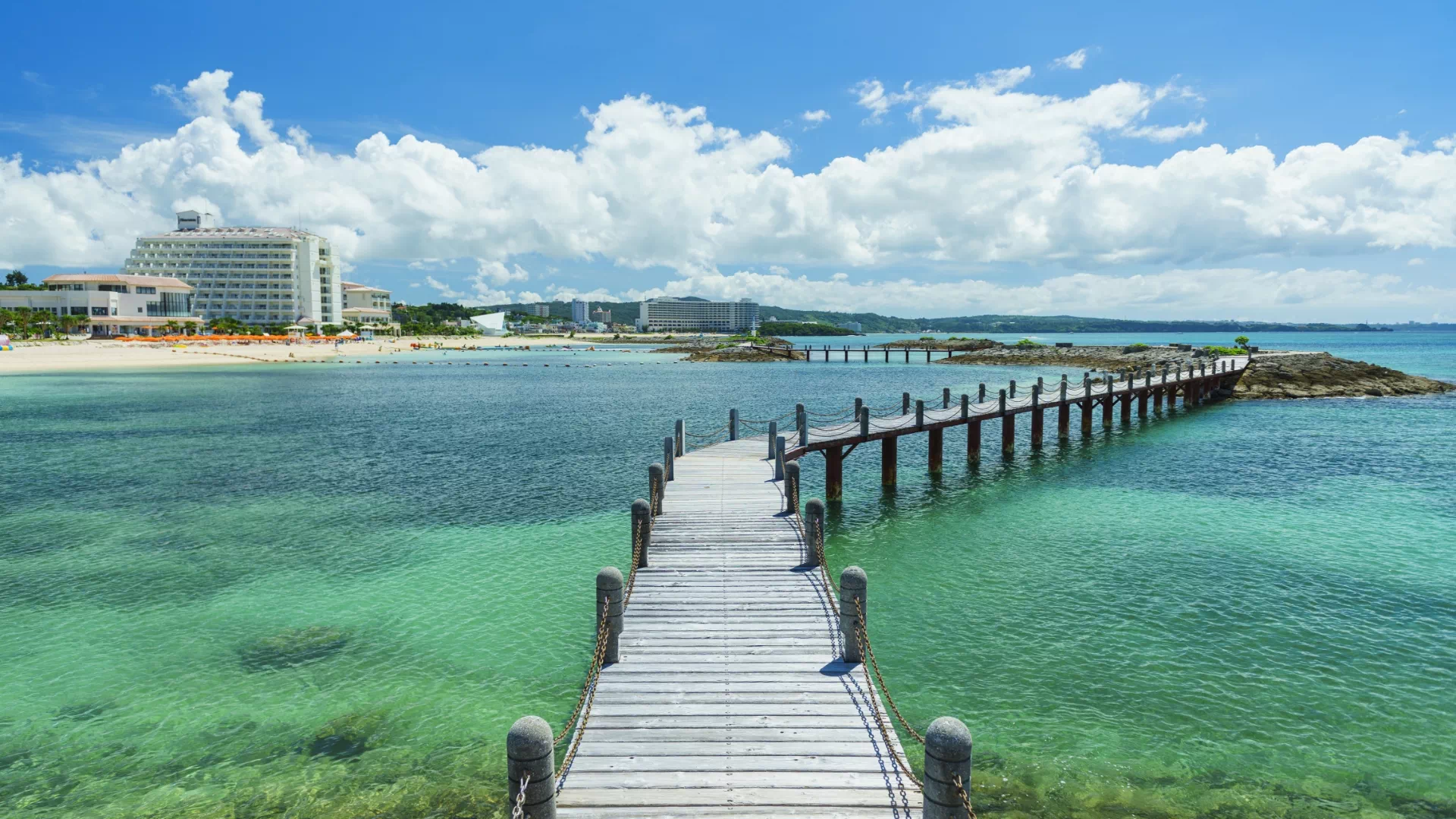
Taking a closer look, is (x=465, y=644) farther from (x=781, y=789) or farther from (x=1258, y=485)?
(x=1258, y=485)

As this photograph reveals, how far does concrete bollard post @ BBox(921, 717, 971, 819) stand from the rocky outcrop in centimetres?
6335

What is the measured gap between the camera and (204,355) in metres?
112

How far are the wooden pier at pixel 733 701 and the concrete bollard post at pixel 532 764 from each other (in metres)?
0.01

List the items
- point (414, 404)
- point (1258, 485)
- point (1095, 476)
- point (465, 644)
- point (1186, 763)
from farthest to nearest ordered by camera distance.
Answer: point (414, 404), point (1095, 476), point (1258, 485), point (465, 644), point (1186, 763)

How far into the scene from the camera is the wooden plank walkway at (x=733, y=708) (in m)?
7.29

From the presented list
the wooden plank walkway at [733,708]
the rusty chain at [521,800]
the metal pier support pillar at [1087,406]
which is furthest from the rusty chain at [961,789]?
the metal pier support pillar at [1087,406]

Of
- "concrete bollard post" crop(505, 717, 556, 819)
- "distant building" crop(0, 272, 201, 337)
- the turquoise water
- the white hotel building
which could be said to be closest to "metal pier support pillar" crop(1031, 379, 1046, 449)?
the turquoise water

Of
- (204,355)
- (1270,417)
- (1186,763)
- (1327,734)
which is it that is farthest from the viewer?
(204,355)

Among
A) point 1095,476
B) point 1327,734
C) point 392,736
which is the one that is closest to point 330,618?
point 392,736

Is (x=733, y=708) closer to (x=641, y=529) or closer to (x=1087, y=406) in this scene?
(x=641, y=529)

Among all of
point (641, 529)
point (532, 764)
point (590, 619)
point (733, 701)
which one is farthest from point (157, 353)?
point (532, 764)

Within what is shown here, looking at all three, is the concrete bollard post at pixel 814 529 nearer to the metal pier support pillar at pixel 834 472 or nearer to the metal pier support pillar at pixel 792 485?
the metal pier support pillar at pixel 792 485

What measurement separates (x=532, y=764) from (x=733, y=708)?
315 centimetres

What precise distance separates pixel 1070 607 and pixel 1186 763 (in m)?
5.66
